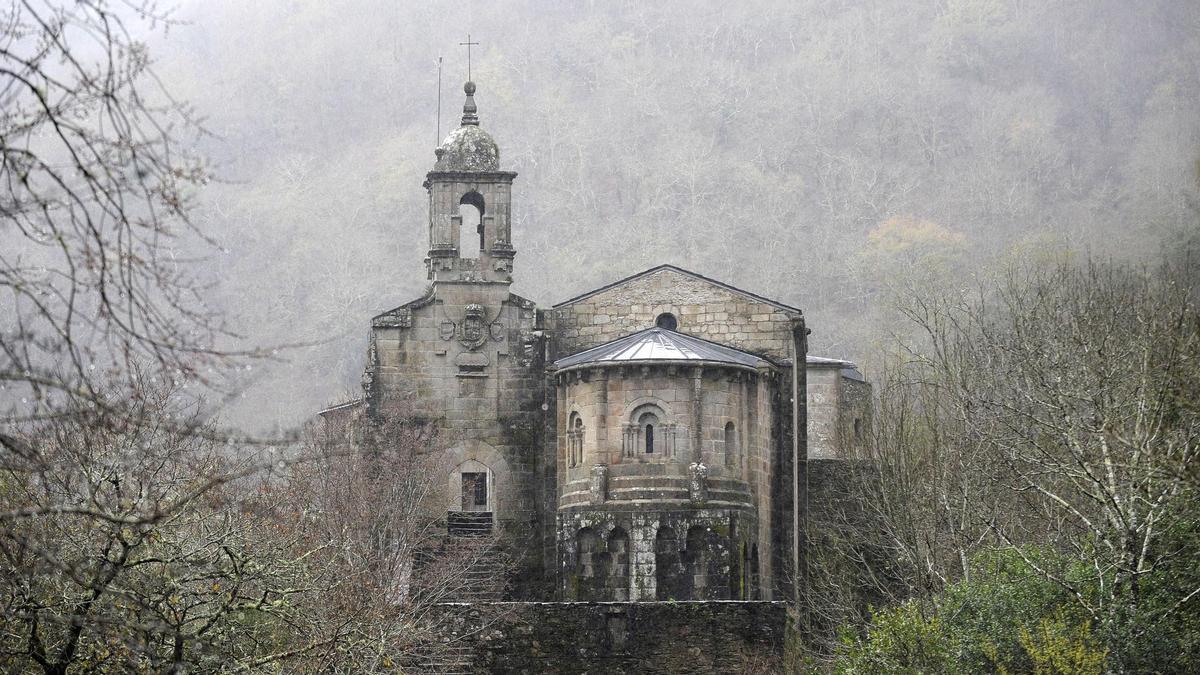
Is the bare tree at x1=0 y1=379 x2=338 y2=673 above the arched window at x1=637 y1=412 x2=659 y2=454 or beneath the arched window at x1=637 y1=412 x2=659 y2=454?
beneath

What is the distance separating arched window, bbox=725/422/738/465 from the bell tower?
730 centimetres

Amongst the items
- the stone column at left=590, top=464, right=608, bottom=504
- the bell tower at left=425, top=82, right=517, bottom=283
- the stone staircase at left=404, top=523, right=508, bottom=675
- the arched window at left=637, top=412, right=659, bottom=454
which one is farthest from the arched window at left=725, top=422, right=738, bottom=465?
the bell tower at left=425, top=82, right=517, bottom=283

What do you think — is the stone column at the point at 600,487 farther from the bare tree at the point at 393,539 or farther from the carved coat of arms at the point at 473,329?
the carved coat of arms at the point at 473,329

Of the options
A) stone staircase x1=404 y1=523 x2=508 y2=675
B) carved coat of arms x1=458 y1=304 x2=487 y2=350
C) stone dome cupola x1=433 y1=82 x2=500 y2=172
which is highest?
stone dome cupola x1=433 y1=82 x2=500 y2=172

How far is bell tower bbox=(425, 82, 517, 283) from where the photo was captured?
5644 centimetres

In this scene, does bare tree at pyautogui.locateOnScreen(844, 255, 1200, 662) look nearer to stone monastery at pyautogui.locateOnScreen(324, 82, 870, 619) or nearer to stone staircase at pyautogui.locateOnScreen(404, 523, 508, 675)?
stone monastery at pyautogui.locateOnScreen(324, 82, 870, 619)

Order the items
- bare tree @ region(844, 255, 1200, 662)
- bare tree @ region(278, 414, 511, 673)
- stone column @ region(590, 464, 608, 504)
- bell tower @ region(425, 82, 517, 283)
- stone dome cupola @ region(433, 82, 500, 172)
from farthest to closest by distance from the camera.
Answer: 1. stone dome cupola @ region(433, 82, 500, 172)
2. bell tower @ region(425, 82, 517, 283)
3. stone column @ region(590, 464, 608, 504)
4. bare tree @ region(278, 414, 511, 673)
5. bare tree @ region(844, 255, 1200, 662)

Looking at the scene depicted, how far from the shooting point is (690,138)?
163 meters

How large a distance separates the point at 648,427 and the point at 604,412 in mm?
1133

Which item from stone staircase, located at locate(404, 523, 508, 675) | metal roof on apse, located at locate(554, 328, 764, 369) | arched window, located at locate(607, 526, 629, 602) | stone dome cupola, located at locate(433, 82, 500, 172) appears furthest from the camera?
stone dome cupola, located at locate(433, 82, 500, 172)

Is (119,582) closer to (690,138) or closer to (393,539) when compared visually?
(393,539)

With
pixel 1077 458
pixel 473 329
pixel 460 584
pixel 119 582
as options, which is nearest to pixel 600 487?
pixel 460 584

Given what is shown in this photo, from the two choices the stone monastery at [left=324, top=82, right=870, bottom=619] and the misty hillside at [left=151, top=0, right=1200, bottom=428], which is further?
the misty hillside at [left=151, top=0, right=1200, bottom=428]

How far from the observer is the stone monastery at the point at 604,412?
168ft
